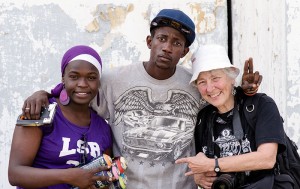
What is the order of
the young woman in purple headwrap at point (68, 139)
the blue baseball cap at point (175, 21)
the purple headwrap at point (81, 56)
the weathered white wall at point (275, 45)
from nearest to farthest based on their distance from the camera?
the young woman in purple headwrap at point (68, 139) → the purple headwrap at point (81, 56) → the blue baseball cap at point (175, 21) → the weathered white wall at point (275, 45)

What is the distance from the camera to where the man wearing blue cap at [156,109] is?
3.48 metres

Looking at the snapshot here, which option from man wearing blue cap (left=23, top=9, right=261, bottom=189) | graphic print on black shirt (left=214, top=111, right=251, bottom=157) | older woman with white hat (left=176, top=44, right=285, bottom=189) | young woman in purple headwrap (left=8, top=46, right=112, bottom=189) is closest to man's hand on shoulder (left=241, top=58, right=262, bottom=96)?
older woman with white hat (left=176, top=44, right=285, bottom=189)

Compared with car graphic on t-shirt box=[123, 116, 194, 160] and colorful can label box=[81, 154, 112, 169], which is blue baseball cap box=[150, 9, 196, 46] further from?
colorful can label box=[81, 154, 112, 169]

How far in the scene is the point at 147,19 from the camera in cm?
468

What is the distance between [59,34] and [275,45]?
179 centimetres

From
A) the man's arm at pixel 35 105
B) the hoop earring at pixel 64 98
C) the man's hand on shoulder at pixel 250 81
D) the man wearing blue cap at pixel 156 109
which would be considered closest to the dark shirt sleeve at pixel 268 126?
the man's hand on shoulder at pixel 250 81

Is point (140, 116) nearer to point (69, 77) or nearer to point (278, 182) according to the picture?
point (69, 77)

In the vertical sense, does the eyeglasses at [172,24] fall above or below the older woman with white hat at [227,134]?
above

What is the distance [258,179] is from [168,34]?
103 centimetres

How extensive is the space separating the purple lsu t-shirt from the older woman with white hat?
542 mm

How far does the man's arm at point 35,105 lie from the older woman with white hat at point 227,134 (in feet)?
2.82

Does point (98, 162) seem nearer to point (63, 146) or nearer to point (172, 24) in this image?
point (63, 146)

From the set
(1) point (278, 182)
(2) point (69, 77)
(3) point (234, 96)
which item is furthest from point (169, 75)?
(1) point (278, 182)

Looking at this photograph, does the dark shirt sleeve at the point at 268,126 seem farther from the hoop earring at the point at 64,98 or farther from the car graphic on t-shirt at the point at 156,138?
the hoop earring at the point at 64,98
